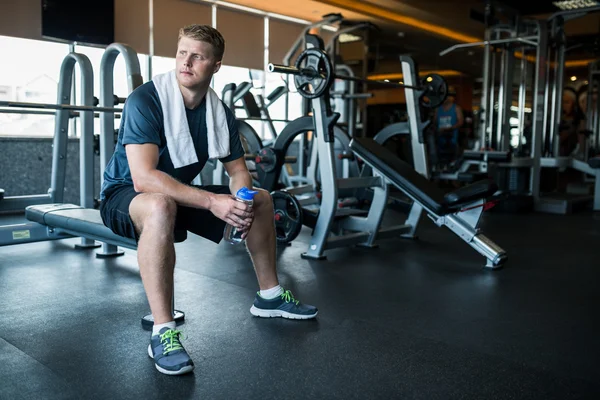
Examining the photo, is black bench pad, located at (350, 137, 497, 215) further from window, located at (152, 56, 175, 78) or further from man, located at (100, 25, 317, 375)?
window, located at (152, 56, 175, 78)

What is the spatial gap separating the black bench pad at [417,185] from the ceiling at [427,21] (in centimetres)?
376

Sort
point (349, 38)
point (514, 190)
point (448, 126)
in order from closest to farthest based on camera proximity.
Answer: point (514, 190) < point (448, 126) < point (349, 38)

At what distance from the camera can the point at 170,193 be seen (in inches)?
63.6

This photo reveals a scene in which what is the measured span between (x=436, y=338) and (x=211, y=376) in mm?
767

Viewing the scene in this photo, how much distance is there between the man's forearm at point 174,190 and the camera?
1.61 meters

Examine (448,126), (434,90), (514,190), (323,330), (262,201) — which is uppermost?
(434,90)

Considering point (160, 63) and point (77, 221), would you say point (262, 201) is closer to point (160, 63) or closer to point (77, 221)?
point (77, 221)

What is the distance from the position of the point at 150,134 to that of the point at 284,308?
0.78 meters

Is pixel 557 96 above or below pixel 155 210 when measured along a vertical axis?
above

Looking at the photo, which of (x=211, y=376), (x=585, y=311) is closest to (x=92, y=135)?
Answer: (x=211, y=376)

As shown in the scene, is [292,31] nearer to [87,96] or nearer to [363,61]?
[363,61]

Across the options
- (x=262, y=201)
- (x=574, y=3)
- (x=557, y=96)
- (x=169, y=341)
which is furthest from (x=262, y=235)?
(x=574, y=3)

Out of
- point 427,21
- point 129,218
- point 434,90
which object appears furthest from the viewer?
point 427,21

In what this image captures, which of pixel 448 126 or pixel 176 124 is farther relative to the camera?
pixel 448 126
